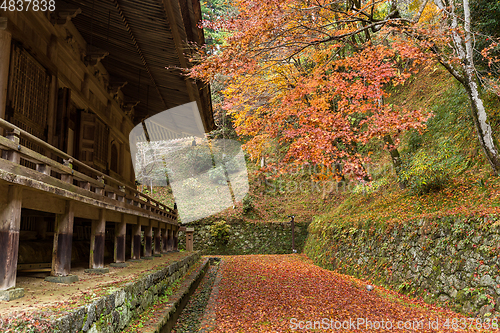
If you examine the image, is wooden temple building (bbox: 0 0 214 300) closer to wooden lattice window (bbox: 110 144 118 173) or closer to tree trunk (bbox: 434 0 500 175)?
wooden lattice window (bbox: 110 144 118 173)

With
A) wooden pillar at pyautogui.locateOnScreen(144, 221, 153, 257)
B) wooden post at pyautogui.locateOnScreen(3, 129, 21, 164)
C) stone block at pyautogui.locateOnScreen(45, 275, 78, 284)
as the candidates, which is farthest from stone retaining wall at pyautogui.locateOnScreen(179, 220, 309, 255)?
wooden post at pyautogui.locateOnScreen(3, 129, 21, 164)

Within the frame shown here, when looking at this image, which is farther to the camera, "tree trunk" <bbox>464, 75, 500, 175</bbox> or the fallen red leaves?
"tree trunk" <bbox>464, 75, 500, 175</bbox>

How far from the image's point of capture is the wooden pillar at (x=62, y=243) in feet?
16.7

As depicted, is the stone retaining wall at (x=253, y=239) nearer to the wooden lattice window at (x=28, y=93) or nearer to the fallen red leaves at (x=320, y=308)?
the fallen red leaves at (x=320, y=308)

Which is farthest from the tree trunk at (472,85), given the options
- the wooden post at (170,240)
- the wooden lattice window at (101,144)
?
the wooden post at (170,240)

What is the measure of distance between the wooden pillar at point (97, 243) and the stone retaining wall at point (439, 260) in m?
6.91

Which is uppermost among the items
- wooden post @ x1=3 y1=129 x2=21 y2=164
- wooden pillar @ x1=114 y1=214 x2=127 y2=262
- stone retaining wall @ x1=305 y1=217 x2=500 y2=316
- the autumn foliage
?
the autumn foliage

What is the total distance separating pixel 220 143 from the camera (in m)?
33.0

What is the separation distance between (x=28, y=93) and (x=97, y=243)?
10.3 ft

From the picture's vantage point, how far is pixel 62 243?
5168mm

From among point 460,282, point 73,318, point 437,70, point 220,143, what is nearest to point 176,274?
point 73,318

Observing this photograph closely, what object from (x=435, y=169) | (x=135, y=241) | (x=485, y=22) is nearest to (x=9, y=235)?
(x=135, y=241)

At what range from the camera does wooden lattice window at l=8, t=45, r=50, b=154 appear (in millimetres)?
5531

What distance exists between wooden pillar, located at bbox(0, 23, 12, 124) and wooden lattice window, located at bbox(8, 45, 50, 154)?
220 millimetres
